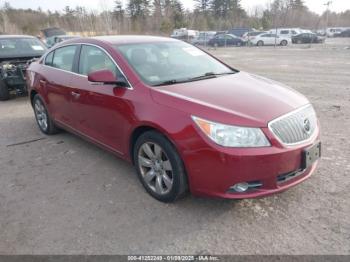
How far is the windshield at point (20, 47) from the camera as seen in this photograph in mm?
8551

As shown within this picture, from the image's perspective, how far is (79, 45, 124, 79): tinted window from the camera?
3.72 m

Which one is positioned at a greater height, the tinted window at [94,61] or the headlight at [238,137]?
the tinted window at [94,61]

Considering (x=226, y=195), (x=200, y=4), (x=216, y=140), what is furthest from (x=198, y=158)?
(x=200, y=4)

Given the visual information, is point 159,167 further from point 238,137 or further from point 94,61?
point 94,61

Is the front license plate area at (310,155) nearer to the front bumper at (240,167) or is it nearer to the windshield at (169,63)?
the front bumper at (240,167)

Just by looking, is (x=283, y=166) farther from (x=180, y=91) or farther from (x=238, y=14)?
(x=238, y=14)

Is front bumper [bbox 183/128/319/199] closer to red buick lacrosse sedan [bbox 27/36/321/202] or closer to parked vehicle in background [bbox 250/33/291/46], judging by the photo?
red buick lacrosse sedan [bbox 27/36/321/202]

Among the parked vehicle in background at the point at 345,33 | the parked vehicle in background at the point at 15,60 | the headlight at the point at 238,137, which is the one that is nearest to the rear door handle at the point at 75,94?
the headlight at the point at 238,137

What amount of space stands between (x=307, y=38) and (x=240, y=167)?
35602mm

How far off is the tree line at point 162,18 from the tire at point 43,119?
2989 centimetres

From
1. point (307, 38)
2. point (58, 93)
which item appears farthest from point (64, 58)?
point (307, 38)

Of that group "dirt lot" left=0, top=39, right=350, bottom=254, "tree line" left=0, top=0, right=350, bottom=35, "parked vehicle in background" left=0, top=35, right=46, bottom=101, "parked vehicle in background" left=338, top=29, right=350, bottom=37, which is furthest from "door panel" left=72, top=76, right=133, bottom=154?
"parked vehicle in background" left=338, top=29, right=350, bottom=37

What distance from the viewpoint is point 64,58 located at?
4.80 m

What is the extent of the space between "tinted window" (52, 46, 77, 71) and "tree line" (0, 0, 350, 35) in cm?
3042
